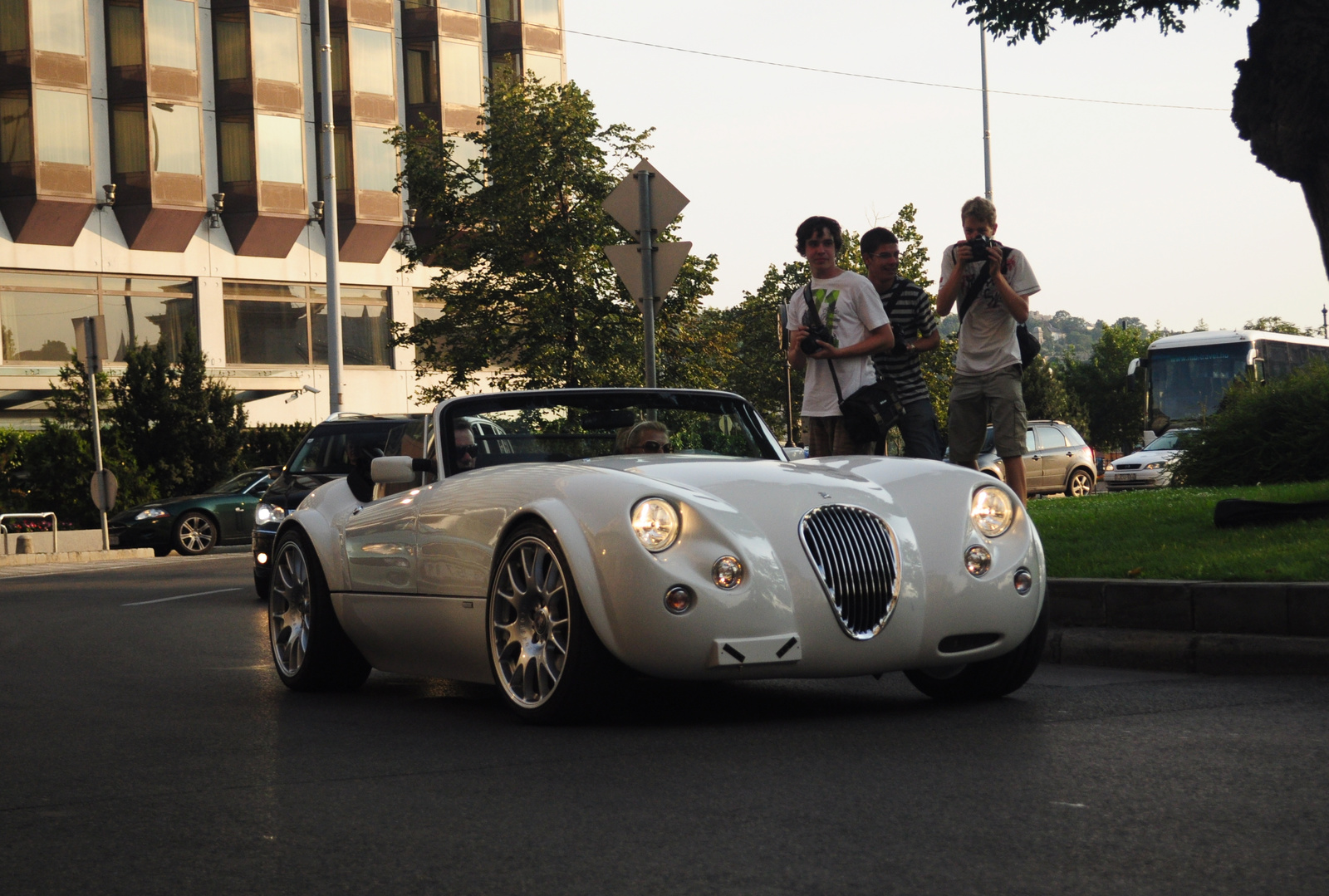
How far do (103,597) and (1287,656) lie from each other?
11.2 m

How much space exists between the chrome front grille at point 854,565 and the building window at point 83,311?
35027 mm

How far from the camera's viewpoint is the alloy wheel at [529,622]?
5887 millimetres

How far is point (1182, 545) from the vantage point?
32.0 feet

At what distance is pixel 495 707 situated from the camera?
6703 mm

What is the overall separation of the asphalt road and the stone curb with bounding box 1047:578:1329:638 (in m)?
0.51

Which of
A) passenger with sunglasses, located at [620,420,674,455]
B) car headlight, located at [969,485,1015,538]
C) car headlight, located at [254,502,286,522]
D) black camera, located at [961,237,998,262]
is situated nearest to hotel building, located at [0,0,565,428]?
car headlight, located at [254,502,286,522]

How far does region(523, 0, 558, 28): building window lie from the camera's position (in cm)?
4938

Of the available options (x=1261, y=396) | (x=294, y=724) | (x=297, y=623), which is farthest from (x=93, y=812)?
(x=1261, y=396)

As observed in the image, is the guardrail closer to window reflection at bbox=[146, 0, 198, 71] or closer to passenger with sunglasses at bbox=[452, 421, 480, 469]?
window reflection at bbox=[146, 0, 198, 71]

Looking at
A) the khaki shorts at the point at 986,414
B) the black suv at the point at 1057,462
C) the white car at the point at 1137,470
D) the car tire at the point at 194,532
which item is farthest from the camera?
the white car at the point at 1137,470

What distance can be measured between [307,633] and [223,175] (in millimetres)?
37640

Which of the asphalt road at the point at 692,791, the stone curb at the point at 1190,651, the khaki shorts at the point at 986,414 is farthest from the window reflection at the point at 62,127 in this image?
the stone curb at the point at 1190,651

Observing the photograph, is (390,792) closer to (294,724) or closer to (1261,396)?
(294,724)

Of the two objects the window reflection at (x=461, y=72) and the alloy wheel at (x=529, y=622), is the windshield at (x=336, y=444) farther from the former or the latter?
the window reflection at (x=461, y=72)
